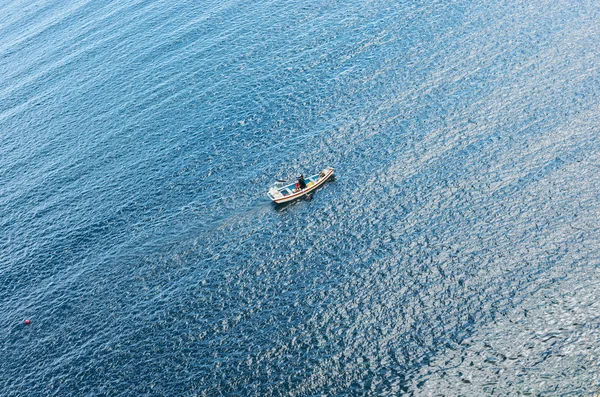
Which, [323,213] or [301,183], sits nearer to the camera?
[323,213]

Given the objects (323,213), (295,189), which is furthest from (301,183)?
(323,213)

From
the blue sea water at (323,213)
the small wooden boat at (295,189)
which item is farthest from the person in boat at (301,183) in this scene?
the blue sea water at (323,213)

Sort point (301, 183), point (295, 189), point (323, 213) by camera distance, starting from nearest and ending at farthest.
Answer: point (323, 213), point (301, 183), point (295, 189)

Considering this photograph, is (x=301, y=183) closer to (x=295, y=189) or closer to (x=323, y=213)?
(x=295, y=189)

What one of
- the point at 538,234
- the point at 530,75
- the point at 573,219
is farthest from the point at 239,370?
the point at 530,75

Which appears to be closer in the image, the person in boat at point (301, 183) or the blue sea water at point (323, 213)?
the blue sea water at point (323, 213)

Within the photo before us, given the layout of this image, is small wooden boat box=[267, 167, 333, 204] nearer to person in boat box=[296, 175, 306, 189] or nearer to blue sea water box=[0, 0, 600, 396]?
person in boat box=[296, 175, 306, 189]

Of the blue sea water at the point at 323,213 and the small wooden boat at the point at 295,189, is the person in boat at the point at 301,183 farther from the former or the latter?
the blue sea water at the point at 323,213
